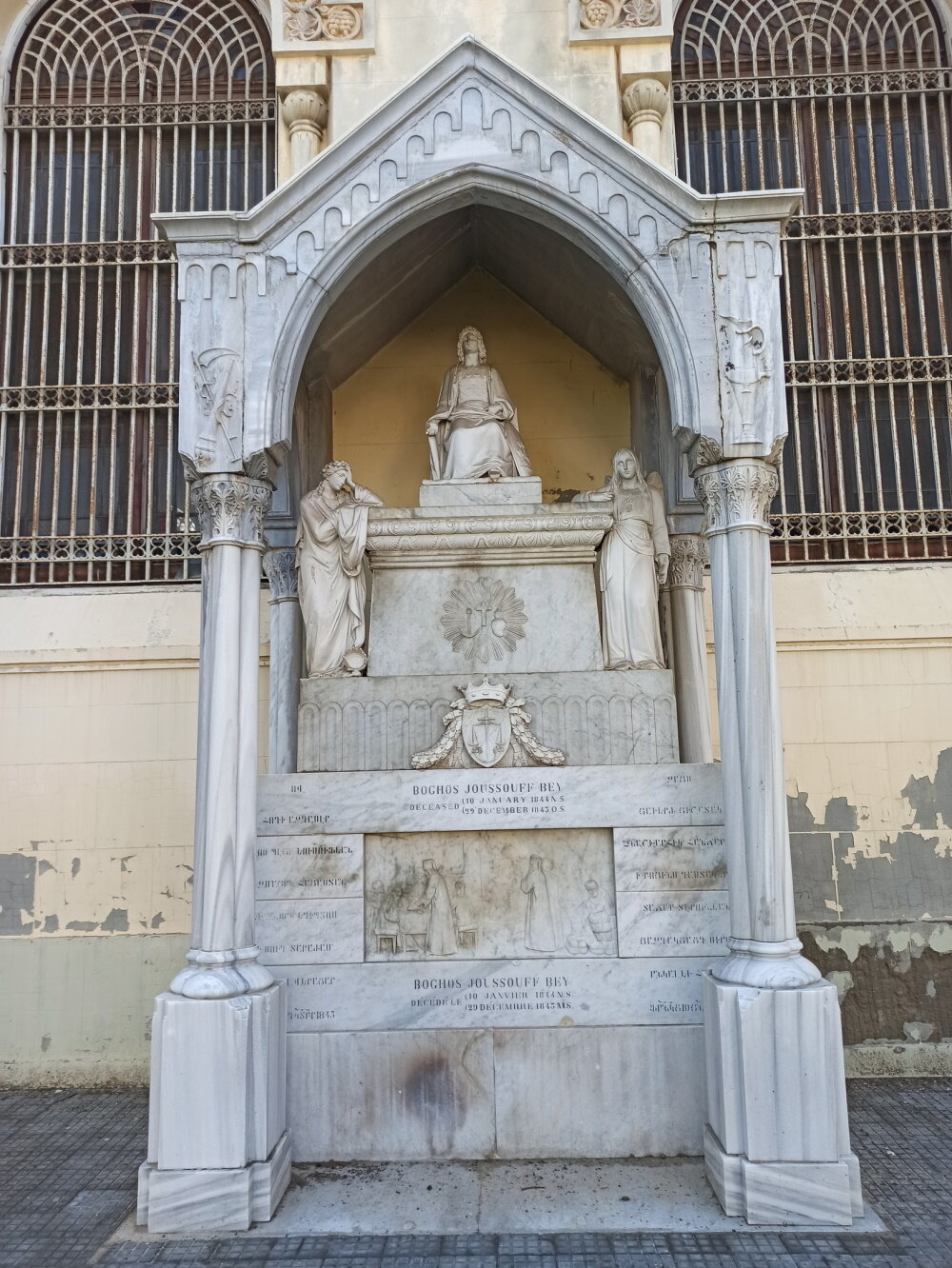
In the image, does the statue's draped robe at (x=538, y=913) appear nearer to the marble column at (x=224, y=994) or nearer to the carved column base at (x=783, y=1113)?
the carved column base at (x=783, y=1113)

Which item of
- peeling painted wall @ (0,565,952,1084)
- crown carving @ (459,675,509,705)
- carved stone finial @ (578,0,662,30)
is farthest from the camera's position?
carved stone finial @ (578,0,662,30)

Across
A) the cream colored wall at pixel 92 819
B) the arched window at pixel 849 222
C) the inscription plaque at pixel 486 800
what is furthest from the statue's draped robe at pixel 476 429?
the arched window at pixel 849 222

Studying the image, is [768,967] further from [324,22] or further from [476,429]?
[324,22]

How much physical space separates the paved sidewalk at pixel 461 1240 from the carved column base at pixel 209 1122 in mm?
174

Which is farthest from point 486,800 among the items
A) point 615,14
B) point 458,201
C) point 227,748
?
point 615,14

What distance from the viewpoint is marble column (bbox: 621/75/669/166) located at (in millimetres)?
10109

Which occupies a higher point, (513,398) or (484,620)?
(513,398)

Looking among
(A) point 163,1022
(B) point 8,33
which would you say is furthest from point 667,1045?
(B) point 8,33

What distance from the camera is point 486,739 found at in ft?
21.8

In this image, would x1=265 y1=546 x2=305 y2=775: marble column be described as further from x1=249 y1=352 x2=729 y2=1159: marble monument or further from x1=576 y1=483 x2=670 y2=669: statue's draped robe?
x1=576 y1=483 x2=670 y2=669: statue's draped robe

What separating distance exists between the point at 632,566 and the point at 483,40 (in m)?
6.34

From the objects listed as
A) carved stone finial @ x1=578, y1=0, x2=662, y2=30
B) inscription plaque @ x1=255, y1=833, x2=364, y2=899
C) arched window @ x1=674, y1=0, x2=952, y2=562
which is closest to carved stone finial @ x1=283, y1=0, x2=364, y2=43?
carved stone finial @ x1=578, y1=0, x2=662, y2=30

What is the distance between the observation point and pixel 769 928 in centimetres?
570

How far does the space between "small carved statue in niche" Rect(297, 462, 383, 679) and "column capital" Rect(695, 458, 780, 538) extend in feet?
8.23
